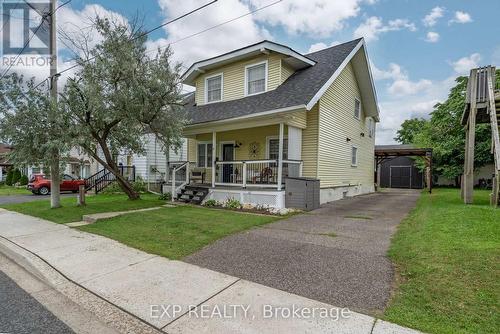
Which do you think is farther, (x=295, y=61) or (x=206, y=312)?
(x=295, y=61)

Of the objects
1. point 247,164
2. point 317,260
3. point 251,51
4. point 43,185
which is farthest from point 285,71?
point 43,185

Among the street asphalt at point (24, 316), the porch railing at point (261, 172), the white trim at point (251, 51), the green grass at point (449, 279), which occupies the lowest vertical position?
the street asphalt at point (24, 316)

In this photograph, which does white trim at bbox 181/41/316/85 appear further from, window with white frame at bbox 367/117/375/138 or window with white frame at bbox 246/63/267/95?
window with white frame at bbox 367/117/375/138

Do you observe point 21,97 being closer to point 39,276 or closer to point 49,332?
point 39,276

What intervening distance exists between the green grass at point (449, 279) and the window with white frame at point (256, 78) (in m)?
9.01

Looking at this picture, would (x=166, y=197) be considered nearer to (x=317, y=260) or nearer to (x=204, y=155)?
(x=204, y=155)

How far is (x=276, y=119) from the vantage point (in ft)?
33.0

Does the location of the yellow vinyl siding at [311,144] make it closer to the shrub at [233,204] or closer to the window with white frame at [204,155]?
the shrub at [233,204]

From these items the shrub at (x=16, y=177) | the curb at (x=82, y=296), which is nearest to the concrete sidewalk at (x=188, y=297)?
the curb at (x=82, y=296)

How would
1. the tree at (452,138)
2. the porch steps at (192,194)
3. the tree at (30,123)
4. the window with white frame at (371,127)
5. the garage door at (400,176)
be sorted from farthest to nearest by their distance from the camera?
the garage door at (400,176) < the tree at (452,138) < the window with white frame at (371,127) < the porch steps at (192,194) < the tree at (30,123)

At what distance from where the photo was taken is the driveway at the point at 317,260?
11.5ft

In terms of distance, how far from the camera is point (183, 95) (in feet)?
36.3

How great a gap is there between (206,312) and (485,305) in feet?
9.65

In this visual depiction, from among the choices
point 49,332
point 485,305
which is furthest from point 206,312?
point 485,305
